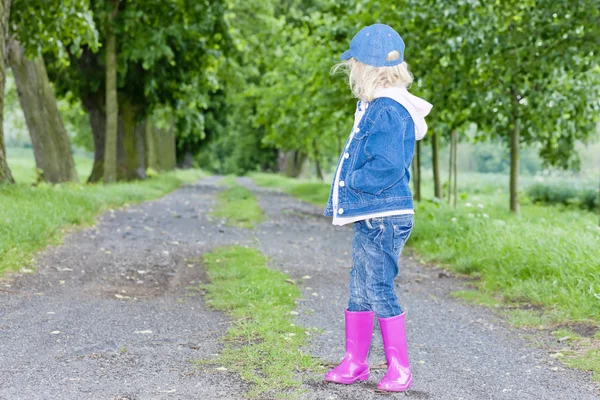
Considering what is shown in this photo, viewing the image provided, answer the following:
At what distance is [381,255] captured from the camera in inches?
159

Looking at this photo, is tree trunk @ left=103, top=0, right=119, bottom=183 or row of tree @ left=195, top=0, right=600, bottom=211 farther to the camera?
tree trunk @ left=103, top=0, right=119, bottom=183

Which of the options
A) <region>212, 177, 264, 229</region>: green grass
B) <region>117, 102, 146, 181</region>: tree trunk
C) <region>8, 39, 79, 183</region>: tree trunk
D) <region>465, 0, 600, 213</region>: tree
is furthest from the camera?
<region>117, 102, 146, 181</region>: tree trunk

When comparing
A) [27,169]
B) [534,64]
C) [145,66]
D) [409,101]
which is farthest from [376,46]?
[27,169]

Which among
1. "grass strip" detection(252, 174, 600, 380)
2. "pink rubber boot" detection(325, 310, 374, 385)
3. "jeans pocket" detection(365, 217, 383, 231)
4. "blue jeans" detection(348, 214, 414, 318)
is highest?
"jeans pocket" detection(365, 217, 383, 231)

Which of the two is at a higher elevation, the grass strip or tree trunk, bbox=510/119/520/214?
tree trunk, bbox=510/119/520/214

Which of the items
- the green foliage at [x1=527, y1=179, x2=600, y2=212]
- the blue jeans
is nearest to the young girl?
the blue jeans

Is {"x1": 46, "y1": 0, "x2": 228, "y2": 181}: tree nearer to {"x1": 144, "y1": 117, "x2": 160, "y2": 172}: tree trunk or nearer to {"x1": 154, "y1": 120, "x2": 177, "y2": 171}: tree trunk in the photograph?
{"x1": 144, "y1": 117, "x2": 160, "y2": 172}: tree trunk

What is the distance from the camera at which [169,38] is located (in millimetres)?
19062

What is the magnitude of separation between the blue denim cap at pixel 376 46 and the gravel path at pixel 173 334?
73.2 inches

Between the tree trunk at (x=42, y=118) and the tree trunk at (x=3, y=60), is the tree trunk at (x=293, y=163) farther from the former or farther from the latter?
the tree trunk at (x=3, y=60)

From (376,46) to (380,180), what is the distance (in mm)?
763

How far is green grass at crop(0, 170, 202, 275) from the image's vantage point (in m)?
7.46

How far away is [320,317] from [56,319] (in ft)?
6.84

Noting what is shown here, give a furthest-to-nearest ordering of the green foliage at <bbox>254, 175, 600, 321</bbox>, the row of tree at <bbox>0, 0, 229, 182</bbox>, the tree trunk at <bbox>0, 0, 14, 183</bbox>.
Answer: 1. the row of tree at <bbox>0, 0, 229, 182</bbox>
2. the tree trunk at <bbox>0, 0, 14, 183</bbox>
3. the green foliage at <bbox>254, 175, 600, 321</bbox>
